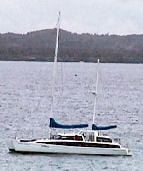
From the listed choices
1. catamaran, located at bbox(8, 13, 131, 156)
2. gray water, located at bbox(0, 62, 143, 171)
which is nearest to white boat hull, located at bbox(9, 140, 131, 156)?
catamaran, located at bbox(8, 13, 131, 156)

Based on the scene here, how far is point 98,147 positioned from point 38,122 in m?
24.5

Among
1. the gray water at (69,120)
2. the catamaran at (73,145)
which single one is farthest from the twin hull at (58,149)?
the gray water at (69,120)

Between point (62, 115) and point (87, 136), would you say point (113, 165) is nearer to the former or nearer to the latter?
point (87, 136)

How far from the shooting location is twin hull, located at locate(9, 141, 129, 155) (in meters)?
66.6

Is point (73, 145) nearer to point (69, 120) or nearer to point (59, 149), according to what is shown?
point (59, 149)

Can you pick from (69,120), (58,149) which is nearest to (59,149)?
(58,149)

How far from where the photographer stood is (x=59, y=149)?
67312 mm

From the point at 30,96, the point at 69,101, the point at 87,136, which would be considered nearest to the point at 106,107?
the point at 69,101

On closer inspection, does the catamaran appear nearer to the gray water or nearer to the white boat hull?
the white boat hull

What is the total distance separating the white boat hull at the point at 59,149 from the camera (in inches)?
2623

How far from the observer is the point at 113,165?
210 ft

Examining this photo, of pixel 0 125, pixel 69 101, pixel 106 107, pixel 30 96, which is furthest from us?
pixel 30 96

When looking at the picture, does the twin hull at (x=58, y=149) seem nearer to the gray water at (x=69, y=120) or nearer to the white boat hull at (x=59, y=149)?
the white boat hull at (x=59, y=149)

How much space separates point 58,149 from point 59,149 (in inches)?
3.2
